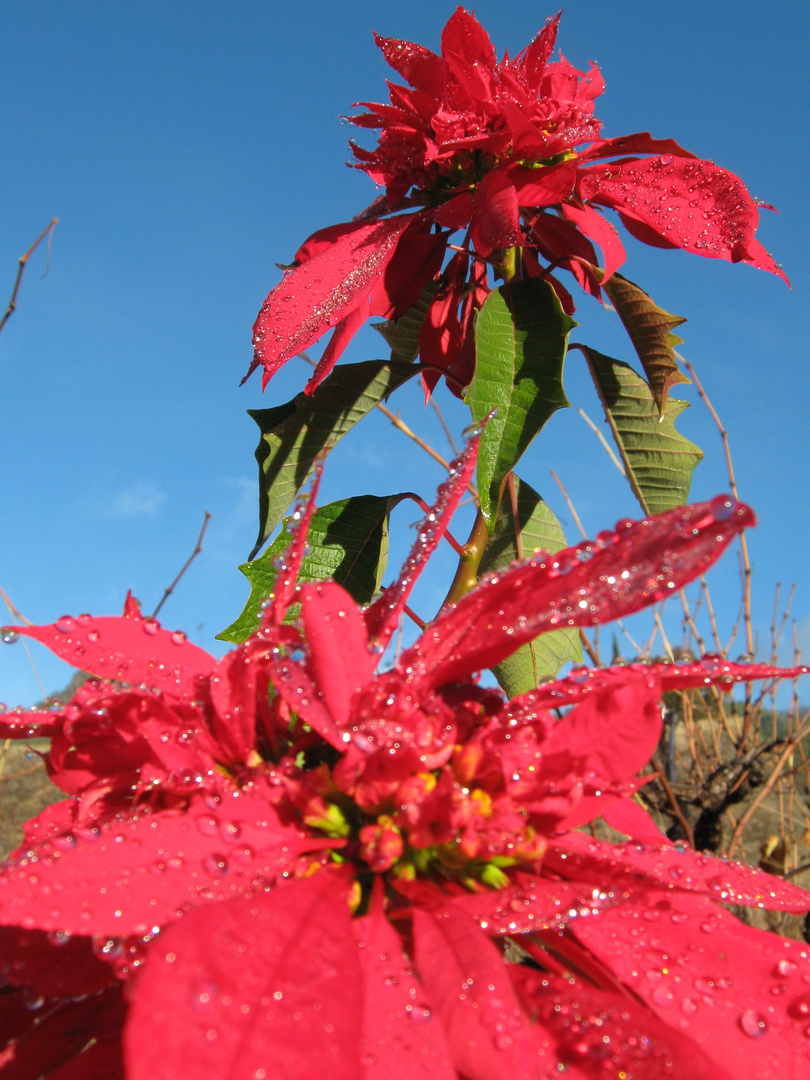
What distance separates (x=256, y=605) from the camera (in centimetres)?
62

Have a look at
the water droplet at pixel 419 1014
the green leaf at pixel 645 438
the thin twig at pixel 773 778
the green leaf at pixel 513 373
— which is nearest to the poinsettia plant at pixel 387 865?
the water droplet at pixel 419 1014

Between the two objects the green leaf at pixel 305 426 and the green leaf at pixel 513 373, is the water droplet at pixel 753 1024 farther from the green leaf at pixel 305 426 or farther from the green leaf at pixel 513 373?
the green leaf at pixel 305 426

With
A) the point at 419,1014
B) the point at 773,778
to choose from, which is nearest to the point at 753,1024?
the point at 419,1014

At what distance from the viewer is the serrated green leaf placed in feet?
3.06

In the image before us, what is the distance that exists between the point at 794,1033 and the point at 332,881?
0.18 m

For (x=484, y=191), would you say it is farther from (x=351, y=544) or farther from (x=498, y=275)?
(x=351, y=544)

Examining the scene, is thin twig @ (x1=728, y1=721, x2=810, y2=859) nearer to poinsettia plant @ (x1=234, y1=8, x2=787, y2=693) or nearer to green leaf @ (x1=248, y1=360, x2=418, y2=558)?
poinsettia plant @ (x1=234, y1=8, x2=787, y2=693)

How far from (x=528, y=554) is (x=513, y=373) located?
0.73 feet

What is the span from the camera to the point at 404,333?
938mm

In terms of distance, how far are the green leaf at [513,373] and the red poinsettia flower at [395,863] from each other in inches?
9.1

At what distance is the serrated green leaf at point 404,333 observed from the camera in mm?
932

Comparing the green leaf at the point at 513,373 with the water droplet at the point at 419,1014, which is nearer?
the water droplet at the point at 419,1014

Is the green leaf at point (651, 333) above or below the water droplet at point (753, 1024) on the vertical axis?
above

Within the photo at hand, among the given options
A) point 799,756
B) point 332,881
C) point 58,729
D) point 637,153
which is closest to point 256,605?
point 58,729
